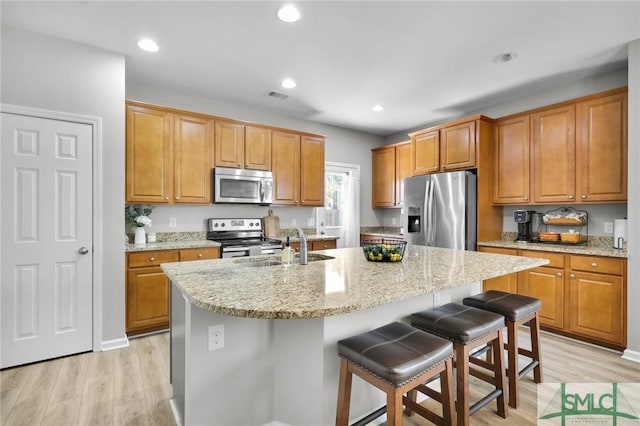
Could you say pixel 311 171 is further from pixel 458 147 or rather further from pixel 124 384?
pixel 124 384

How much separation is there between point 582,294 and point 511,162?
5.36 feet

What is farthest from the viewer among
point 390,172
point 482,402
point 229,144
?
point 390,172

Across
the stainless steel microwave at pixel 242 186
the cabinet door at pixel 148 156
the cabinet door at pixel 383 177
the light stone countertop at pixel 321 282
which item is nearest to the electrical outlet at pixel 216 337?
the light stone countertop at pixel 321 282

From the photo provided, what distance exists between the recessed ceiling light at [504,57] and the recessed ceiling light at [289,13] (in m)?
1.96

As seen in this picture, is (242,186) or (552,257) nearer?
(552,257)

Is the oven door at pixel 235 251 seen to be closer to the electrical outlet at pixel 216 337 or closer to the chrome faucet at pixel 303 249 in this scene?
the chrome faucet at pixel 303 249

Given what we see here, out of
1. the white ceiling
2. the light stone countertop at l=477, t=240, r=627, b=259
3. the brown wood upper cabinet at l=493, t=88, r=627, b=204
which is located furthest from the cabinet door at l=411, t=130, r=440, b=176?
the light stone countertop at l=477, t=240, r=627, b=259

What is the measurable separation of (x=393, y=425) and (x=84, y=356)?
2.82 m

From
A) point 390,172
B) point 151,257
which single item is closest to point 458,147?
point 390,172

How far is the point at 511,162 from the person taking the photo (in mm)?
3822

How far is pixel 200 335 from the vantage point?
5.02ft

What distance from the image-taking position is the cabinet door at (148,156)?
10.8 ft

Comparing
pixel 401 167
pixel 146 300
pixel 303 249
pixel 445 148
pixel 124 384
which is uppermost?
pixel 445 148

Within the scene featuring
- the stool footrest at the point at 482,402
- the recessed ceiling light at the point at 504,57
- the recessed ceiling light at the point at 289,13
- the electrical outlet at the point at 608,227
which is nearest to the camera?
the stool footrest at the point at 482,402
